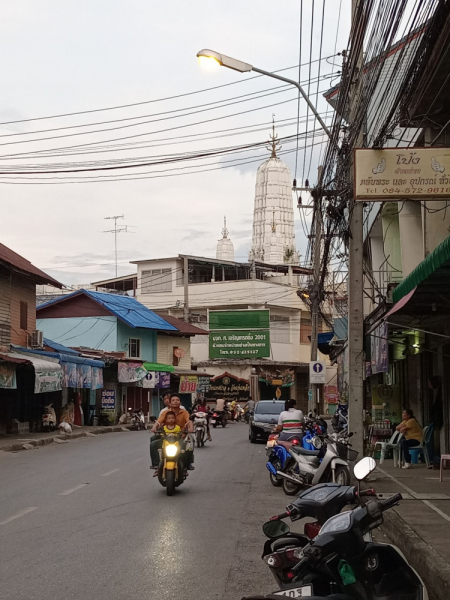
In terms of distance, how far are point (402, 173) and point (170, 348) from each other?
1870 inches

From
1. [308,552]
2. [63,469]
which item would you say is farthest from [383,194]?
[63,469]

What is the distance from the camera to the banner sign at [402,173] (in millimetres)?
10383

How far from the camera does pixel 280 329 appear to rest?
6719cm

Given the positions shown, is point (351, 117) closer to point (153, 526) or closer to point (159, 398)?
point (153, 526)

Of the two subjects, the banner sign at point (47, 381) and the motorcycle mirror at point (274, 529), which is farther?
the banner sign at point (47, 381)

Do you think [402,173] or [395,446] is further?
[395,446]

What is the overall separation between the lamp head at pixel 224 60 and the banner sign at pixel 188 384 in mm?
42049

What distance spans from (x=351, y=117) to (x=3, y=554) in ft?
34.4

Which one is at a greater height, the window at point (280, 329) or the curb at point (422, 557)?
the window at point (280, 329)

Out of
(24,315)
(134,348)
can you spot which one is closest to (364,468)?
(24,315)

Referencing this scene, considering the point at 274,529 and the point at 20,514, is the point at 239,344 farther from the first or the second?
the point at 274,529

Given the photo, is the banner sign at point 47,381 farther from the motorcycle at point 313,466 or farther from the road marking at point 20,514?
the road marking at point 20,514

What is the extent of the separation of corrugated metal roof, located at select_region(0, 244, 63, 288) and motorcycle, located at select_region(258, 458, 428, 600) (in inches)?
1081

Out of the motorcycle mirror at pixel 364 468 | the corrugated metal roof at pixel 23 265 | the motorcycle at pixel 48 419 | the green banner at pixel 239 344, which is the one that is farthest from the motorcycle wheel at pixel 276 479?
the green banner at pixel 239 344
